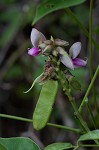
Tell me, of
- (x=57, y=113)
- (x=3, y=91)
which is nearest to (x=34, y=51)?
(x=57, y=113)

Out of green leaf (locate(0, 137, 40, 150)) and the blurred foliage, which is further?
the blurred foliage

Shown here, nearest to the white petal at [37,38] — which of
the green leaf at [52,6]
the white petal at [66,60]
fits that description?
the white petal at [66,60]

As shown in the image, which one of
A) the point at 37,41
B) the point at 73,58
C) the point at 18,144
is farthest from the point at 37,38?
the point at 18,144

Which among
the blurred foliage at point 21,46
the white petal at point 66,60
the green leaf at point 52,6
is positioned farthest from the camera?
the blurred foliage at point 21,46

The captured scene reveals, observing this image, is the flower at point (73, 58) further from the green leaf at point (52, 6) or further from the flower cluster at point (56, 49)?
the green leaf at point (52, 6)

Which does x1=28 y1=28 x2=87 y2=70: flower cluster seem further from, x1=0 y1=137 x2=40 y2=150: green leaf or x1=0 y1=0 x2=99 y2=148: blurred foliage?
x1=0 y1=0 x2=99 y2=148: blurred foliage

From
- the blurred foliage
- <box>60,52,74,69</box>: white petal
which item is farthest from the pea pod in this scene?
the blurred foliage

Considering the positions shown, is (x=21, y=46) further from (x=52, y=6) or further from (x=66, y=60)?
(x=66, y=60)

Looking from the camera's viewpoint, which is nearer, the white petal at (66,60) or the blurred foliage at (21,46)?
the white petal at (66,60)
